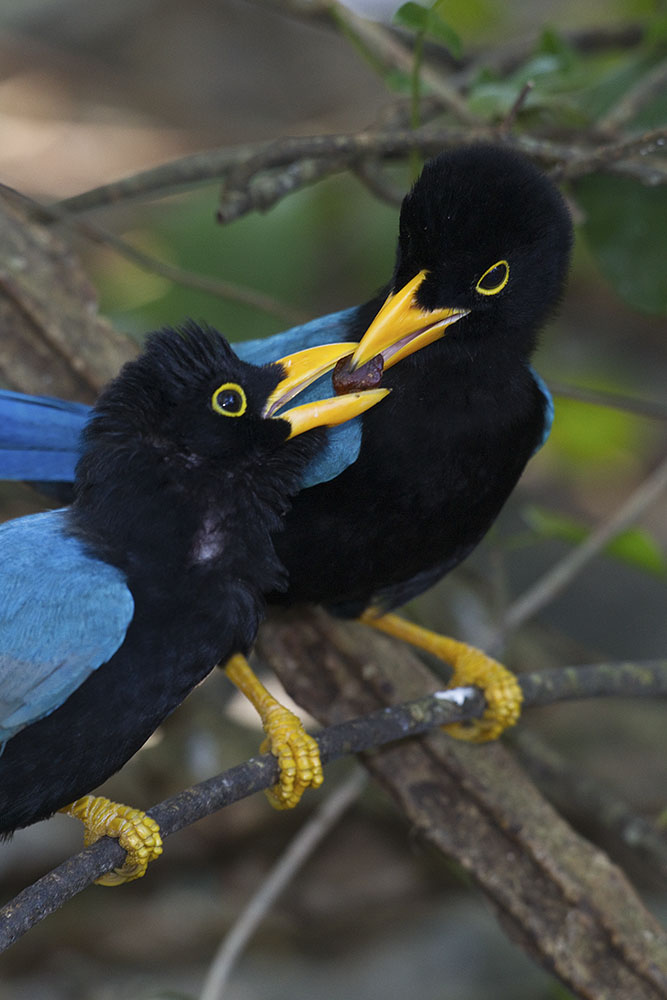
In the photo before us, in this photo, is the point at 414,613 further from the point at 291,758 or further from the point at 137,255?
Answer: the point at 137,255

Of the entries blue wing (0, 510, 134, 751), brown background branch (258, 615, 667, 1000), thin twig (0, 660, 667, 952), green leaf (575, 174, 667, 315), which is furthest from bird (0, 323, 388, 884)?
green leaf (575, 174, 667, 315)

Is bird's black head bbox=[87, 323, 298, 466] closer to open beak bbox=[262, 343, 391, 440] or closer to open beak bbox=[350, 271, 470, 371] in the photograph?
open beak bbox=[262, 343, 391, 440]

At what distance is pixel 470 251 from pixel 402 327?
24cm

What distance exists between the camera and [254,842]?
14.9ft

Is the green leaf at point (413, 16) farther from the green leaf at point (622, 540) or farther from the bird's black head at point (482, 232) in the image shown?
the green leaf at point (622, 540)

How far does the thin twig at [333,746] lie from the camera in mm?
2064

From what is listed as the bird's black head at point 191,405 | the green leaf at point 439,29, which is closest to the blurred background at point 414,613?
the green leaf at point 439,29

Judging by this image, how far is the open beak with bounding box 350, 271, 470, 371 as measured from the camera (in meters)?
2.67

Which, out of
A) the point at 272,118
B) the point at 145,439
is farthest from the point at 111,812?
the point at 272,118

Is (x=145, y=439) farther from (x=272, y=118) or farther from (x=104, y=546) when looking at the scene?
(x=272, y=118)

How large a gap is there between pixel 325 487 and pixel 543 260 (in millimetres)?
753

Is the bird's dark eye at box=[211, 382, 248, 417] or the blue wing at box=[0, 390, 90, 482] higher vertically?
the bird's dark eye at box=[211, 382, 248, 417]

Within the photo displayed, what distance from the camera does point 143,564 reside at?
2371 mm

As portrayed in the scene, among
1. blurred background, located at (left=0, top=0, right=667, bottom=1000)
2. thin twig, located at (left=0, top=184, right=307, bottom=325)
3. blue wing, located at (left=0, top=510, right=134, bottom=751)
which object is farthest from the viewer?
blurred background, located at (left=0, top=0, right=667, bottom=1000)
